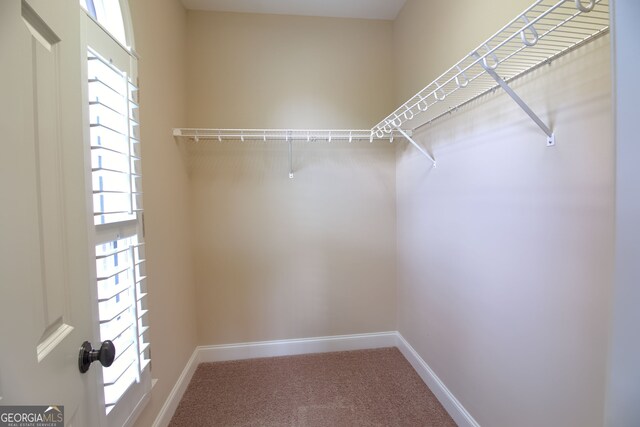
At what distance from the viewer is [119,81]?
113cm

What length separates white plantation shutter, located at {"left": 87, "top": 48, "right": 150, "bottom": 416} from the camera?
994 millimetres

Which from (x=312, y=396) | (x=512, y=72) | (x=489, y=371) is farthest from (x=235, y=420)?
(x=512, y=72)

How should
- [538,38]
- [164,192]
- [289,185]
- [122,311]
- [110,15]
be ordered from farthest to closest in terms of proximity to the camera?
[289,185] < [164,192] < [110,15] < [122,311] < [538,38]

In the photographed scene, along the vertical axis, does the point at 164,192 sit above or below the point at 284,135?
below

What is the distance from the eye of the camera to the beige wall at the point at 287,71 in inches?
83.0

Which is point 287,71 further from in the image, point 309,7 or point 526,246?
point 526,246

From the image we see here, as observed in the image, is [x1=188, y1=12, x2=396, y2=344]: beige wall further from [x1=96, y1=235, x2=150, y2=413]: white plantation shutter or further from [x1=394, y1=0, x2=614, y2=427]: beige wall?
[x1=96, y1=235, x2=150, y2=413]: white plantation shutter

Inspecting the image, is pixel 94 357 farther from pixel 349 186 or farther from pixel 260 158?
pixel 349 186

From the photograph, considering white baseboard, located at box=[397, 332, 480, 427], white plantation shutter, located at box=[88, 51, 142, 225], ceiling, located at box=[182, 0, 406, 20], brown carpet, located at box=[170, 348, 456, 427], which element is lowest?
brown carpet, located at box=[170, 348, 456, 427]

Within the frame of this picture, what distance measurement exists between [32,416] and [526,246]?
1.49m

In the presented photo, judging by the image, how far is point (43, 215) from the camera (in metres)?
0.56

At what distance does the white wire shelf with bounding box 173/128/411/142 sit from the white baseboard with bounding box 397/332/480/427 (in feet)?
5.34

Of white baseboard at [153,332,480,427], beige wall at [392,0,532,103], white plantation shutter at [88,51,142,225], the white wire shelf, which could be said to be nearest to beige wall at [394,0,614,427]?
beige wall at [392,0,532,103]

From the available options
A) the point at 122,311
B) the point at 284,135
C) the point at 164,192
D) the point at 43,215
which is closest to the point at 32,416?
the point at 43,215
